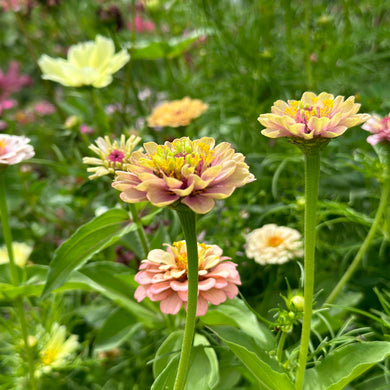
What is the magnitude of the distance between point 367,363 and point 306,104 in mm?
190

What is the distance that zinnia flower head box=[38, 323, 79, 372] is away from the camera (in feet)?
1.71

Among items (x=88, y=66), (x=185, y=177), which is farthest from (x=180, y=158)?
(x=88, y=66)

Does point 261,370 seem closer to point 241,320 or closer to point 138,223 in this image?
point 241,320

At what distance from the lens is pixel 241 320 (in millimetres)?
440

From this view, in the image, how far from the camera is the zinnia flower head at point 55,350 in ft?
1.71

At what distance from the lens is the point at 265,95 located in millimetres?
832

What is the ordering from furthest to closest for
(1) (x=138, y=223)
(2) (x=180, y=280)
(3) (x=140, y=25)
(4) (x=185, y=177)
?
(3) (x=140, y=25) < (1) (x=138, y=223) < (2) (x=180, y=280) < (4) (x=185, y=177)

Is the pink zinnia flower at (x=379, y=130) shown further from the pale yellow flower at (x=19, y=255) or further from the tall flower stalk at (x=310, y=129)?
the pale yellow flower at (x=19, y=255)

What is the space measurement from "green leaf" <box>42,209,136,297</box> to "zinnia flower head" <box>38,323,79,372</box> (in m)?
0.12

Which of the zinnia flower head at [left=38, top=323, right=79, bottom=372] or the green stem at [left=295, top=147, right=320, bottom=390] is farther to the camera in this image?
the zinnia flower head at [left=38, top=323, right=79, bottom=372]

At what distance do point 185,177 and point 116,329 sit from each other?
0.32 metres

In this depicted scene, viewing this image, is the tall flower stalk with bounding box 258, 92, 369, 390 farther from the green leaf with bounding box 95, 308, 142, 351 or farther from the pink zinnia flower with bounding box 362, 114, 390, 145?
the green leaf with bounding box 95, 308, 142, 351

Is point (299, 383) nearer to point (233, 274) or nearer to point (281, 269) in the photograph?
point (233, 274)

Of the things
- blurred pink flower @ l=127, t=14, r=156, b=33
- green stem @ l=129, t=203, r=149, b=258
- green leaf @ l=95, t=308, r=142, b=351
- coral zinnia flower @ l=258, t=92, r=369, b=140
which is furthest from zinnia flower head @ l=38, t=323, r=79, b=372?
blurred pink flower @ l=127, t=14, r=156, b=33
